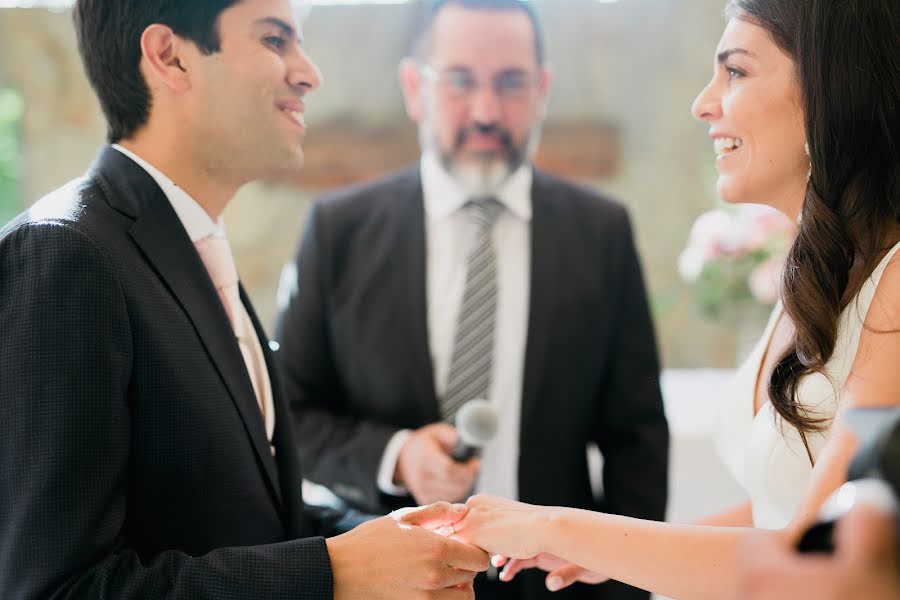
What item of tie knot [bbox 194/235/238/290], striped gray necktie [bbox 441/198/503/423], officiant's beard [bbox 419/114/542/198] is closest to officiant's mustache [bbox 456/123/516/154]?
officiant's beard [bbox 419/114/542/198]

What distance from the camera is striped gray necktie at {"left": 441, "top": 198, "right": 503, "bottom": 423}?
2457 millimetres

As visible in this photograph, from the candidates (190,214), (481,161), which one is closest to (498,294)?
(481,161)

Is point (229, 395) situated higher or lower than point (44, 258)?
lower

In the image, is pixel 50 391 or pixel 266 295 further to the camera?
pixel 266 295

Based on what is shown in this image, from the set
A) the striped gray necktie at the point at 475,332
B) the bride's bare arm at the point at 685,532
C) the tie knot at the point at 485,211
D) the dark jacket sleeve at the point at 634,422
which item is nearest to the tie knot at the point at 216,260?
→ the bride's bare arm at the point at 685,532

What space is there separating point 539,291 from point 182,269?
117 centimetres

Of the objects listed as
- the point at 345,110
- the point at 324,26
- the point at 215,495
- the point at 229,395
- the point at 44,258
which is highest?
the point at 324,26

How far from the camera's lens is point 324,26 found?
4.39 metres

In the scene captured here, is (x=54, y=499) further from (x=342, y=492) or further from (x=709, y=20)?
(x=709, y=20)

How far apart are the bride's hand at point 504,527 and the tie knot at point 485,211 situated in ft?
3.51

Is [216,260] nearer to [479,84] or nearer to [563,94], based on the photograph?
[479,84]

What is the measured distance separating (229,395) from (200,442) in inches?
4.1

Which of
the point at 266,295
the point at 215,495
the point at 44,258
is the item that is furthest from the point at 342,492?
the point at 266,295

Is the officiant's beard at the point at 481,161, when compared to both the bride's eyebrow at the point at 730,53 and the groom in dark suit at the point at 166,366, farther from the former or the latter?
the bride's eyebrow at the point at 730,53
